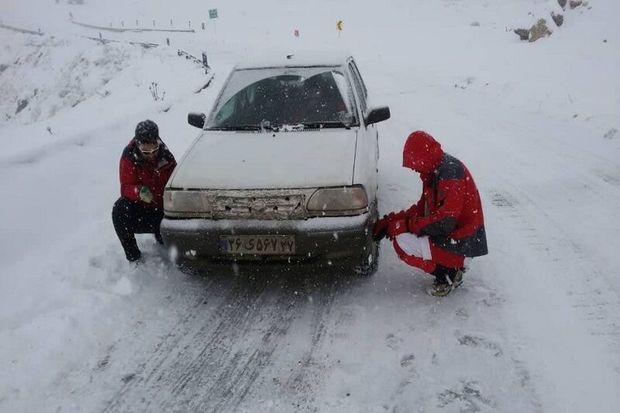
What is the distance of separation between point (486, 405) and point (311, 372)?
101 cm

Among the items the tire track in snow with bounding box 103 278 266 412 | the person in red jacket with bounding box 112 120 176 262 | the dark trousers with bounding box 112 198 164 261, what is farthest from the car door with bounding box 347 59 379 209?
the dark trousers with bounding box 112 198 164 261

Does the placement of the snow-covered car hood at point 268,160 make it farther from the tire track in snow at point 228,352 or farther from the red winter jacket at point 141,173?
the tire track in snow at point 228,352

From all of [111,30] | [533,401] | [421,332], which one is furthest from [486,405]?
[111,30]

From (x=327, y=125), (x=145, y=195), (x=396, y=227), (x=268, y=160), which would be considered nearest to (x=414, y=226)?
(x=396, y=227)

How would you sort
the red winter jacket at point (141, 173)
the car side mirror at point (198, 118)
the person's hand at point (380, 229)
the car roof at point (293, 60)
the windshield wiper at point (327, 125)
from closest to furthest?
the person's hand at point (380, 229) < the red winter jacket at point (141, 173) < the windshield wiper at point (327, 125) < the car side mirror at point (198, 118) < the car roof at point (293, 60)

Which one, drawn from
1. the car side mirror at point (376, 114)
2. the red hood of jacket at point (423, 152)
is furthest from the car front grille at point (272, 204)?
the car side mirror at point (376, 114)

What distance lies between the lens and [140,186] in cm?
420

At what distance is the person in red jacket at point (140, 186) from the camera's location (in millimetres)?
4117

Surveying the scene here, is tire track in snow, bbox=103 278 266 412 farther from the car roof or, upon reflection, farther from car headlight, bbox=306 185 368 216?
the car roof

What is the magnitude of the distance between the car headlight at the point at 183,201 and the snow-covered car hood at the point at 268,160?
0.06m

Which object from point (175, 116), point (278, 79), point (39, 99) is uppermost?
point (278, 79)

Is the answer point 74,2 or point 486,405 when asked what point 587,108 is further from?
point 74,2

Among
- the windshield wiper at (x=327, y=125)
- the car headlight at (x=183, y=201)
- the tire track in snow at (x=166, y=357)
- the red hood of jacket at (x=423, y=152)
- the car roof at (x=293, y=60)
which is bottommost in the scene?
the tire track in snow at (x=166, y=357)

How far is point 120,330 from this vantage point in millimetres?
3496
